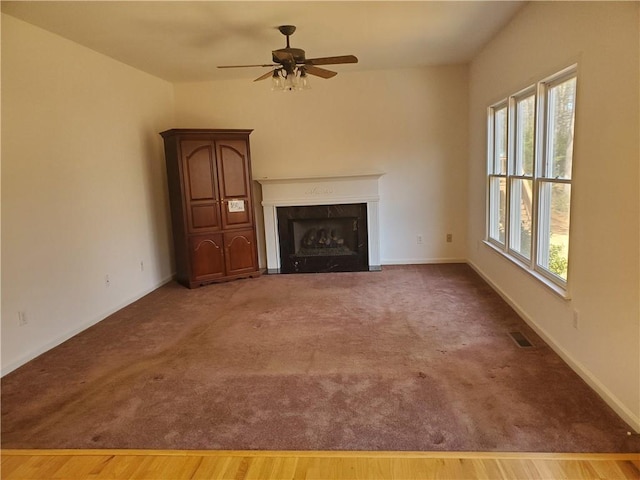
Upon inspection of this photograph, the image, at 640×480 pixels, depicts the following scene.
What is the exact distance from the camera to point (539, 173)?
10.9 feet

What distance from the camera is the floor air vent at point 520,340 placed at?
3223 millimetres

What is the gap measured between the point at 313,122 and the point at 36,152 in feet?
11.1

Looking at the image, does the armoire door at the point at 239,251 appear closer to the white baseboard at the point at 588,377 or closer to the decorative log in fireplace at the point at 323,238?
the decorative log in fireplace at the point at 323,238

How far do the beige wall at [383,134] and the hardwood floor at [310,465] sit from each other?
4159 millimetres

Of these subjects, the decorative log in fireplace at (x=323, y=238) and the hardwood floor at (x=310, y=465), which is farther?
the decorative log in fireplace at (x=323, y=238)

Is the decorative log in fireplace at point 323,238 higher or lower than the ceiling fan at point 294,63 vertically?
lower

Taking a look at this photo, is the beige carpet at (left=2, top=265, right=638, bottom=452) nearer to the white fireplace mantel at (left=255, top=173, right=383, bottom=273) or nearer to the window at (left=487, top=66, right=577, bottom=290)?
the window at (left=487, top=66, right=577, bottom=290)

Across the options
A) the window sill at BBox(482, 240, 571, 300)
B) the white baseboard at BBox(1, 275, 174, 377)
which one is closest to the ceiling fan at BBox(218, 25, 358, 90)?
the window sill at BBox(482, 240, 571, 300)

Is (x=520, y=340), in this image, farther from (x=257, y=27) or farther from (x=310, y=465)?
(x=257, y=27)

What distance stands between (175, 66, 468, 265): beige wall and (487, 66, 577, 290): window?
4.14 ft

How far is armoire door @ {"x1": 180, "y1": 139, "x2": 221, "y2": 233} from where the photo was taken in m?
5.13

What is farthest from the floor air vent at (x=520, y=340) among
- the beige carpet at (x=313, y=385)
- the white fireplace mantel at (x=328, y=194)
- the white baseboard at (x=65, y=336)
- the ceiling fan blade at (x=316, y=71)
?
the white baseboard at (x=65, y=336)

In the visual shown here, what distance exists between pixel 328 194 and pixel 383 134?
1.10 metres

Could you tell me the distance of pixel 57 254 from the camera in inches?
147
